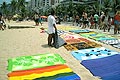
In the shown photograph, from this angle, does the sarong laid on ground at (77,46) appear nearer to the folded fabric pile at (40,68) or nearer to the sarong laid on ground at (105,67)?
the folded fabric pile at (40,68)

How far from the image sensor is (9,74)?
22.2 ft

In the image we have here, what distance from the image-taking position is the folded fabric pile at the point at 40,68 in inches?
257

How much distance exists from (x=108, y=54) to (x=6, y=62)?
3.96 m

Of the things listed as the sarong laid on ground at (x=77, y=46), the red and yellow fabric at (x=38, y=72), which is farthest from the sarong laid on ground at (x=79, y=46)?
the red and yellow fabric at (x=38, y=72)

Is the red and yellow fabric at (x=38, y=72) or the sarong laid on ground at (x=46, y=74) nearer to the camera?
the sarong laid on ground at (x=46, y=74)

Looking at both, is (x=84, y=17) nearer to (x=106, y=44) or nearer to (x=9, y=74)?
(x=106, y=44)

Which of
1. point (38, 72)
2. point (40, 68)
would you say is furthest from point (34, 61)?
point (38, 72)

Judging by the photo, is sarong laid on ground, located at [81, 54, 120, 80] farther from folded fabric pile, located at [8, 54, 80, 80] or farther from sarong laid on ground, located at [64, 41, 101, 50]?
sarong laid on ground, located at [64, 41, 101, 50]

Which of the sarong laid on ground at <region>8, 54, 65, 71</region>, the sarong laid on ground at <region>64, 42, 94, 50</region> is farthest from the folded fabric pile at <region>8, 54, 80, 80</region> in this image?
the sarong laid on ground at <region>64, 42, 94, 50</region>

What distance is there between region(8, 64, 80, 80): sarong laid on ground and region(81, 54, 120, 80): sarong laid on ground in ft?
2.40

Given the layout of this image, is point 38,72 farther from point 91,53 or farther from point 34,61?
point 91,53

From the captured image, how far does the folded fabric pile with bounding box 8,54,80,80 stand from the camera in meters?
6.53

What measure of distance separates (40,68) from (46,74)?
2.30 feet

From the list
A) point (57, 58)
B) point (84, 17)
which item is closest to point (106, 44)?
point (57, 58)
